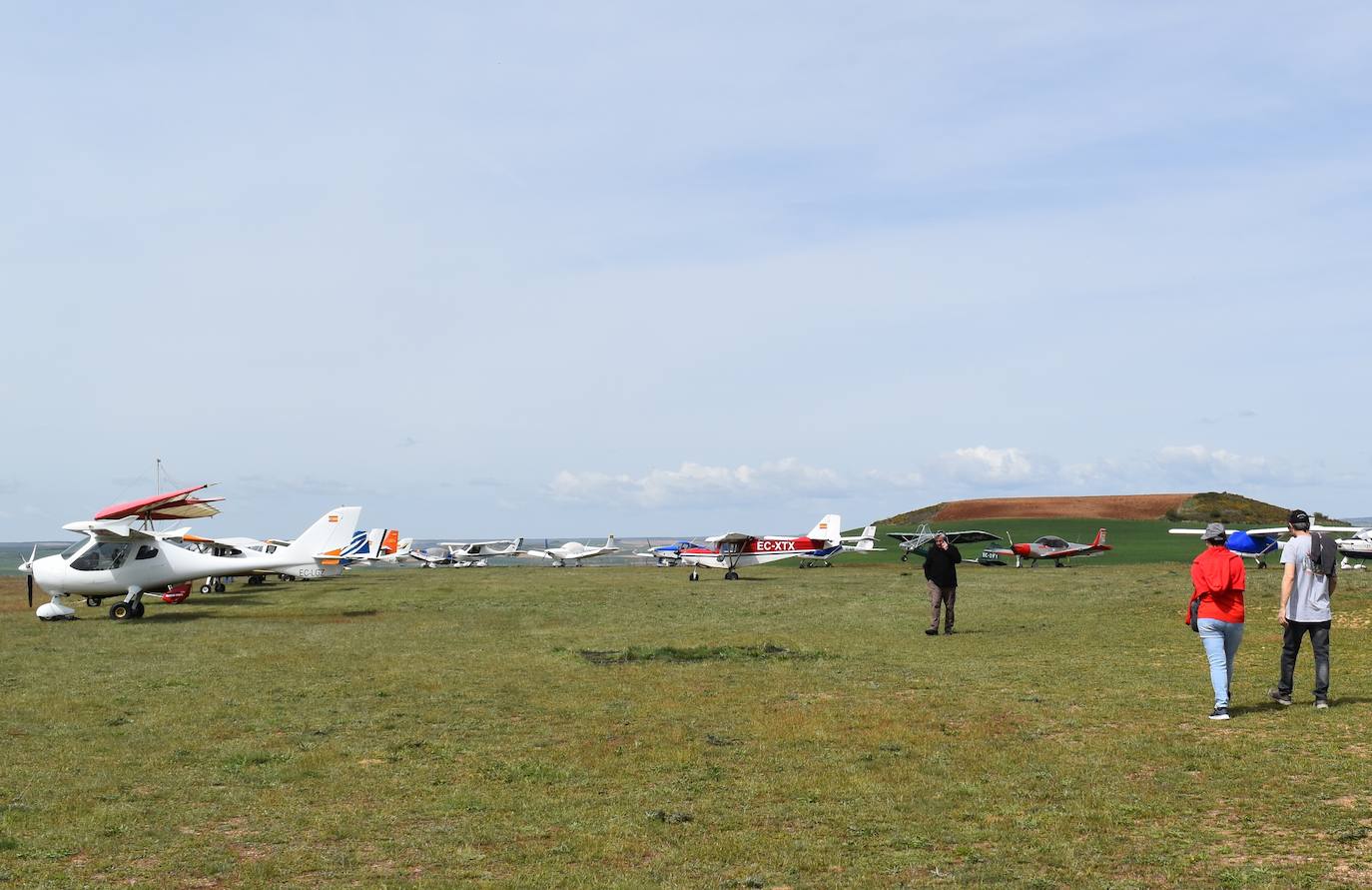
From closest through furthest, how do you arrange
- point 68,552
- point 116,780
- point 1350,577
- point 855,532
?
point 116,780 → point 68,552 → point 1350,577 → point 855,532

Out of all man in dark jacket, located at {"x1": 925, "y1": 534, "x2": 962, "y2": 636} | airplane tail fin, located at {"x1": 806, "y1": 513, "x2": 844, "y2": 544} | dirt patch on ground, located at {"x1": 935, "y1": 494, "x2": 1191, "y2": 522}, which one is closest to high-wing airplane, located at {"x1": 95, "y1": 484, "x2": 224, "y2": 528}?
man in dark jacket, located at {"x1": 925, "y1": 534, "x2": 962, "y2": 636}

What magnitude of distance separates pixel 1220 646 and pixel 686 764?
5.55 meters

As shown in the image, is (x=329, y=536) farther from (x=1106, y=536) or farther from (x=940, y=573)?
(x=1106, y=536)

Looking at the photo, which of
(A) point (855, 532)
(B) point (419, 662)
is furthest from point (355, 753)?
(A) point (855, 532)

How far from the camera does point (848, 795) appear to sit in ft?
25.9

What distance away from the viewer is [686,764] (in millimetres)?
9078

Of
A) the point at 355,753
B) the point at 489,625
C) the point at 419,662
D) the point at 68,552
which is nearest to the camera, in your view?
the point at 355,753

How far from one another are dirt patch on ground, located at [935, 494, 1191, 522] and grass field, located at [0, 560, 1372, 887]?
70.8 m

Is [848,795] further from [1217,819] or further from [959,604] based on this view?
[959,604]

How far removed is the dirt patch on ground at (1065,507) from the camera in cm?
8594

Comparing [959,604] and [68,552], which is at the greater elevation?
[68,552]

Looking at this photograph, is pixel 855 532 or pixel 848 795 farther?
pixel 855 532

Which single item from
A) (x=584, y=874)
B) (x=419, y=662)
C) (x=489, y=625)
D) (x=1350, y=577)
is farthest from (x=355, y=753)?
(x=1350, y=577)

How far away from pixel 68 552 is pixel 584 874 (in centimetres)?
2605
